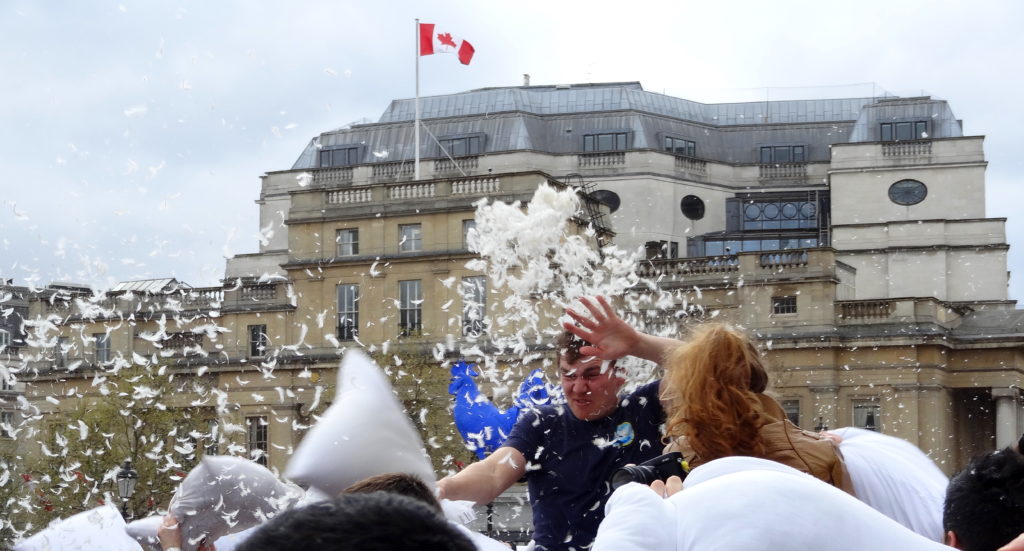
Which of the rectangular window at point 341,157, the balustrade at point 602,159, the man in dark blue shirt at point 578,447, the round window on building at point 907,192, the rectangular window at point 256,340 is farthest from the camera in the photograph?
the rectangular window at point 341,157

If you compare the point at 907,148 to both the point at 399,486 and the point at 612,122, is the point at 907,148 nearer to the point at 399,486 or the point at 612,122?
the point at 612,122

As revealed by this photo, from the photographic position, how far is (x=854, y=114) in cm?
7238

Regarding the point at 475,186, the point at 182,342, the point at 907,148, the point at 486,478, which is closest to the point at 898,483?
the point at 486,478

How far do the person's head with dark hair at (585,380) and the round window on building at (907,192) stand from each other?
184ft

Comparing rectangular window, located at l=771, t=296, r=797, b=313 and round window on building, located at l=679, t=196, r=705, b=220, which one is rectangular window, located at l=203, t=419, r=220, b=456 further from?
round window on building, located at l=679, t=196, r=705, b=220

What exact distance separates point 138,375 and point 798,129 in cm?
3839

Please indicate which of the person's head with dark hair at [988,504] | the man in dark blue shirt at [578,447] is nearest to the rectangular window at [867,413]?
the man in dark blue shirt at [578,447]

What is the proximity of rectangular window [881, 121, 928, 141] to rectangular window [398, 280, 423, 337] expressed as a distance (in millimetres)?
25712

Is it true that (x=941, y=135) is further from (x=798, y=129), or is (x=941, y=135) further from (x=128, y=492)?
(x=128, y=492)

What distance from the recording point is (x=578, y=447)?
605 cm

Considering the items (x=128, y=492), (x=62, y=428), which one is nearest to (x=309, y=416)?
(x=62, y=428)

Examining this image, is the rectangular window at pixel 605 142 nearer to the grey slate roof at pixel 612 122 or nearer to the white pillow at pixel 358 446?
the grey slate roof at pixel 612 122

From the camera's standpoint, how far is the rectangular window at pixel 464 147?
6756cm

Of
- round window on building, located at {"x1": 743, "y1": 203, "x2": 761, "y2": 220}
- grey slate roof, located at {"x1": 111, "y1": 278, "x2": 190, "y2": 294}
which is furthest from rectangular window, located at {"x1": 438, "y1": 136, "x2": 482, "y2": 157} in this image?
grey slate roof, located at {"x1": 111, "y1": 278, "x2": 190, "y2": 294}
